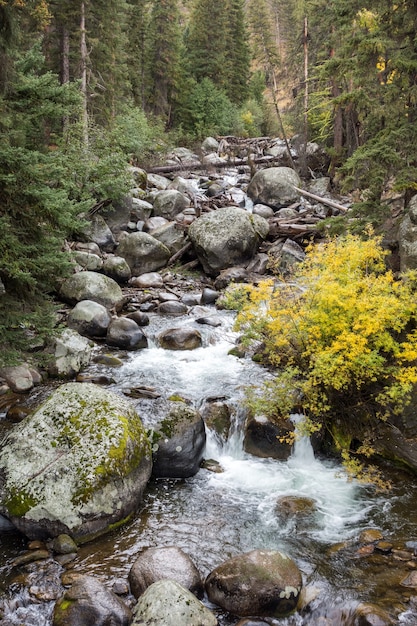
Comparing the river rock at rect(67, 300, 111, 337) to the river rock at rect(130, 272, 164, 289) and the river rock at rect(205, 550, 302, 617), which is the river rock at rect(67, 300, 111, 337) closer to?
the river rock at rect(130, 272, 164, 289)

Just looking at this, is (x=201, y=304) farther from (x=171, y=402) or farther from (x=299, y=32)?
(x=299, y=32)

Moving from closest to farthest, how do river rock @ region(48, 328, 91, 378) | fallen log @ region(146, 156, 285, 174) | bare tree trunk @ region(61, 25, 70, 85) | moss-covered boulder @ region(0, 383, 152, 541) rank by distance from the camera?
moss-covered boulder @ region(0, 383, 152, 541), river rock @ region(48, 328, 91, 378), bare tree trunk @ region(61, 25, 70, 85), fallen log @ region(146, 156, 285, 174)

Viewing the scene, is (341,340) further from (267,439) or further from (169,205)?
(169,205)

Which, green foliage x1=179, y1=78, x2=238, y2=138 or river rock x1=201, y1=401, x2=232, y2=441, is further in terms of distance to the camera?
green foliage x1=179, y1=78, x2=238, y2=138

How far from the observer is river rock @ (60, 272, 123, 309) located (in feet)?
45.1

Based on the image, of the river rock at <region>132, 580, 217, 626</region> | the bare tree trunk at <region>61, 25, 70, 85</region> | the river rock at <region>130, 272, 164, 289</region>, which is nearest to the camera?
the river rock at <region>132, 580, 217, 626</region>

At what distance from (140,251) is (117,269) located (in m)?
1.62

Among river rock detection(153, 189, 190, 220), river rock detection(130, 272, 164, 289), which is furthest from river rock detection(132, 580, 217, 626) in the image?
river rock detection(153, 189, 190, 220)

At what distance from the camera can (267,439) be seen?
8391 mm

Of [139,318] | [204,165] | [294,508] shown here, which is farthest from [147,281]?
[204,165]

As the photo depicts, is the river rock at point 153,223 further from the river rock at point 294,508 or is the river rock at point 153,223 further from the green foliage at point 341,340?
the river rock at point 294,508

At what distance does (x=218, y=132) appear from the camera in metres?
40.4

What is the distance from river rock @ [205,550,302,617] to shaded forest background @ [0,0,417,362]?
5.18 meters

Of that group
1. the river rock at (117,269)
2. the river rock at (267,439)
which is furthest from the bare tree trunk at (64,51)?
the river rock at (267,439)
